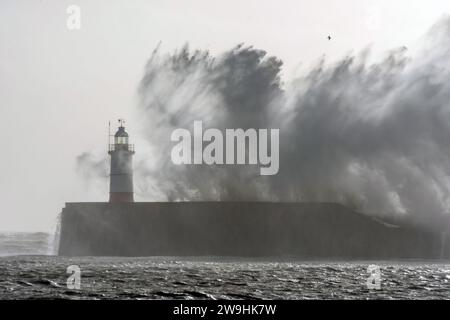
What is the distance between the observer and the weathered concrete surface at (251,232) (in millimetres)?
35562

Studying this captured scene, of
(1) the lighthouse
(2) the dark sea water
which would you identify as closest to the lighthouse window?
(1) the lighthouse

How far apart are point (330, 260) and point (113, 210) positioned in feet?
27.2

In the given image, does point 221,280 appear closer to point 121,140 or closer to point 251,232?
point 251,232

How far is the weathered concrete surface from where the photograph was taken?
35562 millimetres

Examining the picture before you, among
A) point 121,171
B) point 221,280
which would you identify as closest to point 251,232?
point 121,171

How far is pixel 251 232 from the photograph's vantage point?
36156mm

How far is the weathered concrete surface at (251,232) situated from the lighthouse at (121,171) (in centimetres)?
177

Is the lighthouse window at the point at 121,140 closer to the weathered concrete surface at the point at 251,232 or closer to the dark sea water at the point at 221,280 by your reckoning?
the weathered concrete surface at the point at 251,232

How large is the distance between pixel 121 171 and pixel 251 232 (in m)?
6.28

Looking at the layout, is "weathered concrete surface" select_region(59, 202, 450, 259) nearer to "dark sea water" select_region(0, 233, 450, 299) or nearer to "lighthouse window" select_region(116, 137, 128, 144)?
"dark sea water" select_region(0, 233, 450, 299)

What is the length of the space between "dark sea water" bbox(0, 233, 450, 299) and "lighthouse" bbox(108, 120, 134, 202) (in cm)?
533

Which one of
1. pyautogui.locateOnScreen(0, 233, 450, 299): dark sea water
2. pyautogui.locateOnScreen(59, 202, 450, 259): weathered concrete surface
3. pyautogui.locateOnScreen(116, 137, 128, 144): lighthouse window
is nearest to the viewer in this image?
pyautogui.locateOnScreen(0, 233, 450, 299): dark sea water

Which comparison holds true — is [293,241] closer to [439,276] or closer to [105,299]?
[439,276]

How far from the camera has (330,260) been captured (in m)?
34.5
